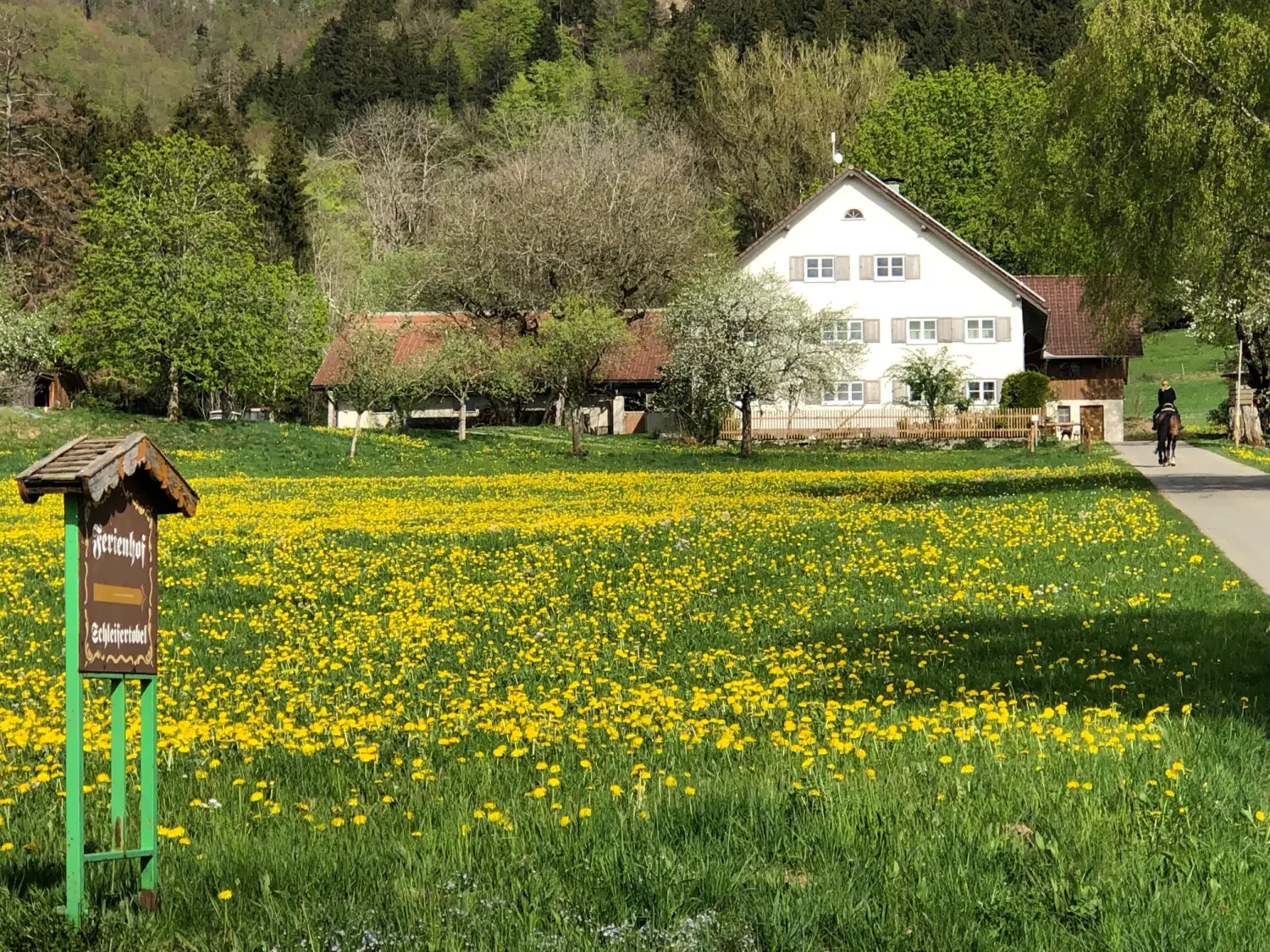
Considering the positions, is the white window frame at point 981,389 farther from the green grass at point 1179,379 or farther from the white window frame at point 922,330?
the green grass at point 1179,379

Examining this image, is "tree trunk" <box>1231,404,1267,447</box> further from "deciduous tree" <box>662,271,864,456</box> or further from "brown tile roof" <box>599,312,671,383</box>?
"brown tile roof" <box>599,312,671,383</box>

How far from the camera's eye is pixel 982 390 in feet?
226

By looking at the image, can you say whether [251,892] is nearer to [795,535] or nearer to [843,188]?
[795,535]

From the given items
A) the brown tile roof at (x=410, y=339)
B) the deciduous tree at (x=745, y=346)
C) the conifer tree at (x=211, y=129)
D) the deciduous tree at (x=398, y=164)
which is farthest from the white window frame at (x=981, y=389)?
the conifer tree at (x=211, y=129)

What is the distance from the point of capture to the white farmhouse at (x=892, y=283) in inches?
2697

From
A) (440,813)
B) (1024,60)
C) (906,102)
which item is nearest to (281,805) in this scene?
(440,813)

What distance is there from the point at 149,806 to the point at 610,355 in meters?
63.2

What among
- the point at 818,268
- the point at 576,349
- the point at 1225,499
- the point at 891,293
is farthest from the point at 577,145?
the point at 1225,499

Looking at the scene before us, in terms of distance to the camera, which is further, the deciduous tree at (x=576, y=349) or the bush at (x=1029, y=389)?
the bush at (x=1029, y=389)

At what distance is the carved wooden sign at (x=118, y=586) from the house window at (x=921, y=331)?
65.4 m

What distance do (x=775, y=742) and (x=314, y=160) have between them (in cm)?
9594

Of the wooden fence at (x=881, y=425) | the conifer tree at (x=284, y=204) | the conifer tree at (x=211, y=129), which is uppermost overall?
the conifer tree at (x=211, y=129)

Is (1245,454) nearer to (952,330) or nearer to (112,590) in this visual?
(952,330)

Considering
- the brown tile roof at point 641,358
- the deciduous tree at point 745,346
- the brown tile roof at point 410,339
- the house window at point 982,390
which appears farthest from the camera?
the brown tile roof at point 641,358
